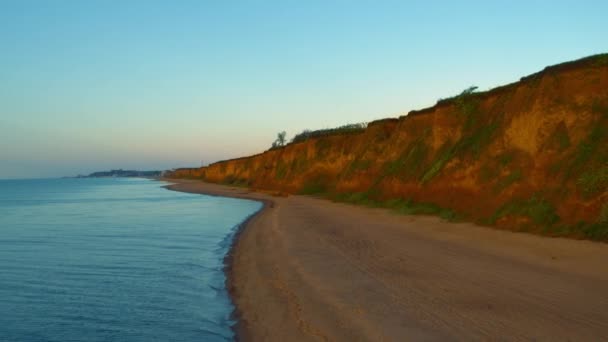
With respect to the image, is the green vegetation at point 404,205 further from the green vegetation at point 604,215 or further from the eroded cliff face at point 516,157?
the green vegetation at point 604,215

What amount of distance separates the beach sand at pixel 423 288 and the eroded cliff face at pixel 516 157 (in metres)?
1.56

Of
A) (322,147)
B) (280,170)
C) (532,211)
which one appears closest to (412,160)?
(532,211)

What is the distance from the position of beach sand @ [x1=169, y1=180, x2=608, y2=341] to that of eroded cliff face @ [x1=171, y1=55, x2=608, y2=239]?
5.13 ft

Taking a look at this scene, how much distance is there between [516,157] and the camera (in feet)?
68.0

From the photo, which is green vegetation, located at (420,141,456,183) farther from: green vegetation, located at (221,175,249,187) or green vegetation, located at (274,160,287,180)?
green vegetation, located at (221,175,249,187)

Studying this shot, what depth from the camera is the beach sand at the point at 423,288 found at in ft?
24.8

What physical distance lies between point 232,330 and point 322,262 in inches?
187

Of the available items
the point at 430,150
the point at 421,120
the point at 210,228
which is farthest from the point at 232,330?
the point at 421,120

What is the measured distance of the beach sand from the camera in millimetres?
7574

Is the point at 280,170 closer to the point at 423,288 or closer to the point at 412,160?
the point at 412,160

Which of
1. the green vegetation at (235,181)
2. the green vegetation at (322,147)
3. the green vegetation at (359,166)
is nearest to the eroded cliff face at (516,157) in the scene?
the green vegetation at (359,166)

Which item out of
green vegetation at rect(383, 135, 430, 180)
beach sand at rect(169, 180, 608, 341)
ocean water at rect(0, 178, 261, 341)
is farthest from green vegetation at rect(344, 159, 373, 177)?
beach sand at rect(169, 180, 608, 341)

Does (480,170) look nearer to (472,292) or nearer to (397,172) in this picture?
(397,172)

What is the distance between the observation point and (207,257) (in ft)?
55.5
